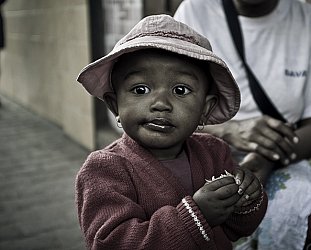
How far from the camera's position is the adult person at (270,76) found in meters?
2.09

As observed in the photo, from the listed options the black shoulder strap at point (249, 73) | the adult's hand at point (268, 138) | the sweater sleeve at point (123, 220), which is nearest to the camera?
the sweater sleeve at point (123, 220)

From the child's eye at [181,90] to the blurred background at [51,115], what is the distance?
210 centimetres

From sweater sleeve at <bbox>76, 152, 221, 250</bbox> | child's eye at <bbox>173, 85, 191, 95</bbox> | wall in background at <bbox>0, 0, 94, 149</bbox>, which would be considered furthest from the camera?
wall in background at <bbox>0, 0, 94, 149</bbox>

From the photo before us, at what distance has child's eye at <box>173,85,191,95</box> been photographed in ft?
4.73

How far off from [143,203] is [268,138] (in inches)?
31.6

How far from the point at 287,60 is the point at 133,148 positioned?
1.01 m

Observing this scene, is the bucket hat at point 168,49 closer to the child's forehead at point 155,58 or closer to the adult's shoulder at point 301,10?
the child's forehead at point 155,58

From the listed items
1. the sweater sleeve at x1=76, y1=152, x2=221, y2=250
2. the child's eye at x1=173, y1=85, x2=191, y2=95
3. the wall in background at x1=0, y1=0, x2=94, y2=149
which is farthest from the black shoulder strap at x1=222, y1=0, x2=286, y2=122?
the wall in background at x1=0, y1=0, x2=94, y2=149

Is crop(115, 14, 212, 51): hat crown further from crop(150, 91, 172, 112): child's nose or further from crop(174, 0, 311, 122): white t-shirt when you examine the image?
crop(174, 0, 311, 122): white t-shirt

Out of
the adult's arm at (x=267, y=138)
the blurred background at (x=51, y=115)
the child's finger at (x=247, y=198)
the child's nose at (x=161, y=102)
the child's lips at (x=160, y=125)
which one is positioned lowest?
the blurred background at (x=51, y=115)

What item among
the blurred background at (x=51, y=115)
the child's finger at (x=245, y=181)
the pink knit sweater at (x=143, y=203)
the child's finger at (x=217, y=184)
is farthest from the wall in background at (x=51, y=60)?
the child's finger at (x=217, y=184)

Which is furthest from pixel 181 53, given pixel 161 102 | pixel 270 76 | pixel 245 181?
pixel 270 76

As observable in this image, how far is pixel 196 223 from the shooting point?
52.7 inches

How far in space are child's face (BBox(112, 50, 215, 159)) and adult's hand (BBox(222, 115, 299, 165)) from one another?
668 millimetres
